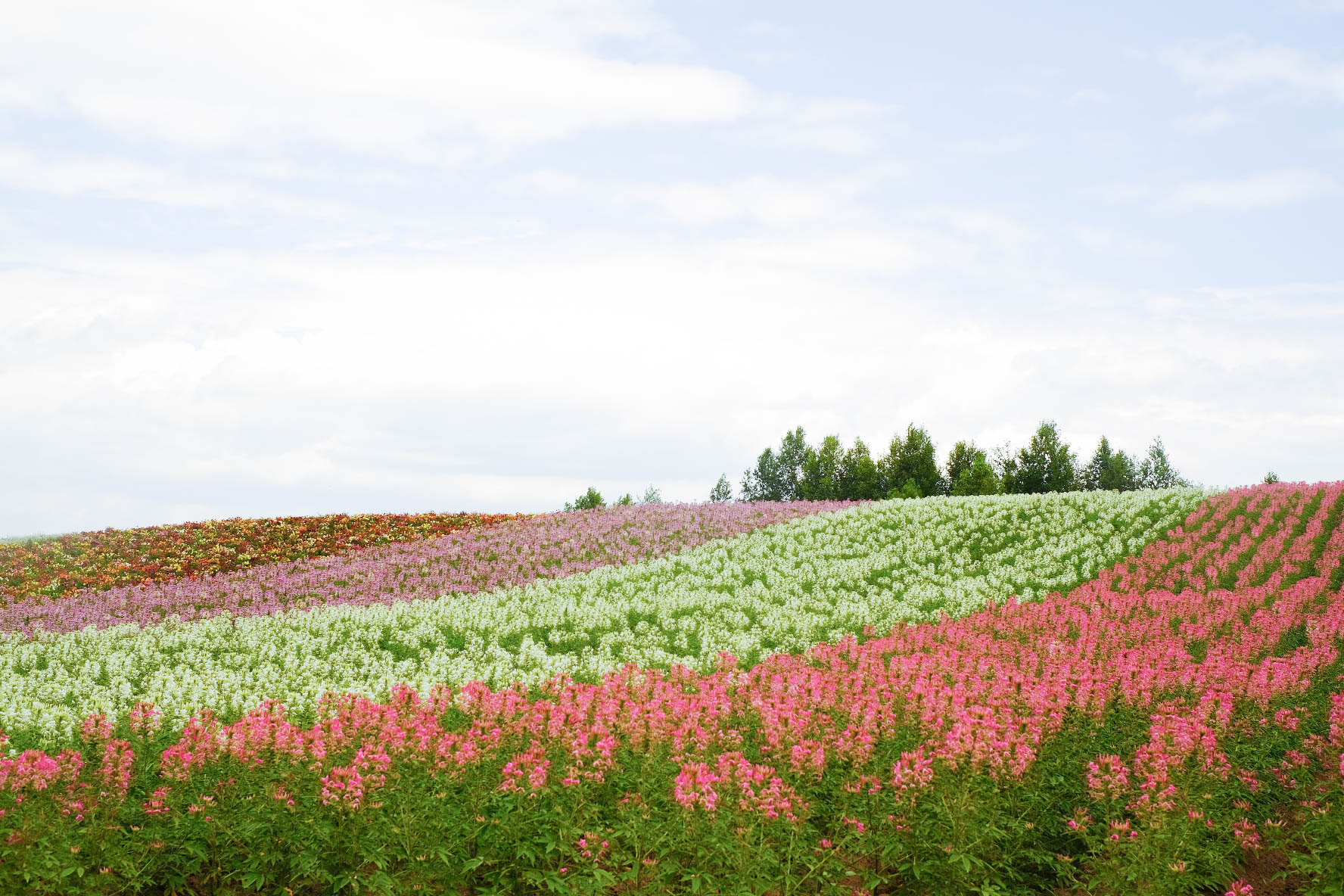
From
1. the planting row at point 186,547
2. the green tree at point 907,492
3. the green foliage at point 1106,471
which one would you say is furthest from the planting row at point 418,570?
the green foliage at point 1106,471

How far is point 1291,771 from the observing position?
952 cm

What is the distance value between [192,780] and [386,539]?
2301 cm

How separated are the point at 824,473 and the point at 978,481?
7333 millimetres

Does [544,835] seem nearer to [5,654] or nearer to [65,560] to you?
[5,654]

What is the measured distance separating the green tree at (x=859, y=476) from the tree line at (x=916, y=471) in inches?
1.4

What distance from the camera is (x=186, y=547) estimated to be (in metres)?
28.8

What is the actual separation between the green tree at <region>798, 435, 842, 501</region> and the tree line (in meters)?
0.04

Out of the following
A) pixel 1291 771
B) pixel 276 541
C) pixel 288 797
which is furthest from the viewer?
pixel 276 541

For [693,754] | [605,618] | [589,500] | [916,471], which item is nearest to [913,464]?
[916,471]

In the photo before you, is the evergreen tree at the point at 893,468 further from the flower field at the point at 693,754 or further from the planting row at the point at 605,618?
the flower field at the point at 693,754

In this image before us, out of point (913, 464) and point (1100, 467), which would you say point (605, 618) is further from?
point (1100, 467)

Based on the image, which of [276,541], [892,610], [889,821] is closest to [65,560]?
[276,541]

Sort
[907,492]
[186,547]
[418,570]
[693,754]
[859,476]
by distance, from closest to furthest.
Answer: [693,754] < [418,570] < [186,547] < [907,492] < [859,476]

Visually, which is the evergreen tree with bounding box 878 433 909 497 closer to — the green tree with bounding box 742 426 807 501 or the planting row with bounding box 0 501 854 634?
the green tree with bounding box 742 426 807 501
